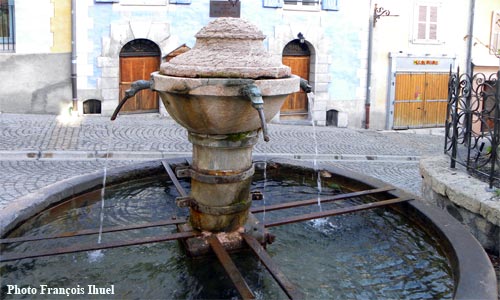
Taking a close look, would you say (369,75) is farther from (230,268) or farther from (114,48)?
(230,268)

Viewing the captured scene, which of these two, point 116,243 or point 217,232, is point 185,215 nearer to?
point 217,232

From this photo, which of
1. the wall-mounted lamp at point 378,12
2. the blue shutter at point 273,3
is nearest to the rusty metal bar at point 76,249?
the blue shutter at point 273,3

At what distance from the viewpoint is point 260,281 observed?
148 inches

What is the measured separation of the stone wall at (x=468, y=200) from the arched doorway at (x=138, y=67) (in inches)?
448

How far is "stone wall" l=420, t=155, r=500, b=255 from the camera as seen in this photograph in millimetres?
4496

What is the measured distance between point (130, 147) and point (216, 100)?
7420 millimetres

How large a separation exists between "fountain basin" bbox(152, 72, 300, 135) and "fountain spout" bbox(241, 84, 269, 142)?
0.05 meters

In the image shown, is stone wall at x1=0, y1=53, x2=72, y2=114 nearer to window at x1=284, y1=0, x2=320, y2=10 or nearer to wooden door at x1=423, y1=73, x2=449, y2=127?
window at x1=284, y1=0, x2=320, y2=10

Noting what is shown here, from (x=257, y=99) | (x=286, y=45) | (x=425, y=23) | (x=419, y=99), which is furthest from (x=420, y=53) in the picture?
(x=257, y=99)

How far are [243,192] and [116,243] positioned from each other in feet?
3.26

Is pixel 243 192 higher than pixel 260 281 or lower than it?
higher

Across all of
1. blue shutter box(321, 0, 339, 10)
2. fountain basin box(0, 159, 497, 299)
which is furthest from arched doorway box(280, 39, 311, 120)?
fountain basin box(0, 159, 497, 299)

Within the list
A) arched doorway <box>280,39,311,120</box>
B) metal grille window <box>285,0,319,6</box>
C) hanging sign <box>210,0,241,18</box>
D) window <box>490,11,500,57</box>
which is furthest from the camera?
window <box>490,11,500,57</box>

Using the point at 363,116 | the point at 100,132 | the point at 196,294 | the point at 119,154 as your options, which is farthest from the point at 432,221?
the point at 363,116
